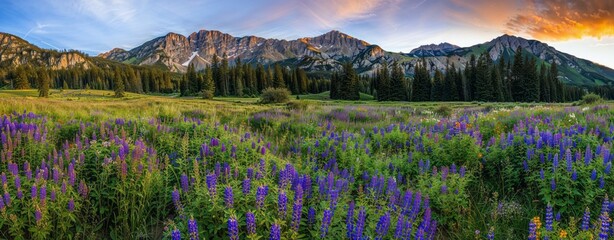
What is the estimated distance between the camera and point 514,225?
3973 millimetres

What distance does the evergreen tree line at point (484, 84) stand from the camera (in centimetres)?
7681

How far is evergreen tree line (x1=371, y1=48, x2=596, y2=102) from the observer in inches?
3024

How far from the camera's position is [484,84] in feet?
252

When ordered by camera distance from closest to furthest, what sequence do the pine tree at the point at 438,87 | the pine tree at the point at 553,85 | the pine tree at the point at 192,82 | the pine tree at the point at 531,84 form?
the pine tree at the point at 531,84 → the pine tree at the point at 553,85 → the pine tree at the point at 438,87 → the pine tree at the point at 192,82

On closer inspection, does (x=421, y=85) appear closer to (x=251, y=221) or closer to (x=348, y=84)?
(x=348, y=84)

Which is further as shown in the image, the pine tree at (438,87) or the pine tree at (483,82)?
the pine tree at (438,87)

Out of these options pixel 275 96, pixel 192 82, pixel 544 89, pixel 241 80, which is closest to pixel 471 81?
pixel 544 89

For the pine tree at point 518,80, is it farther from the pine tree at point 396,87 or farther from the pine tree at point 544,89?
the pine tree at point 396,87

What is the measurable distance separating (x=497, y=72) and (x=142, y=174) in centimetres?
8708

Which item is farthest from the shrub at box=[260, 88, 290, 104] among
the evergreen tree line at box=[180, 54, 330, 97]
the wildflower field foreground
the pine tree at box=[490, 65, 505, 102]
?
the pine tree at box=[490, 65, 505, 102]

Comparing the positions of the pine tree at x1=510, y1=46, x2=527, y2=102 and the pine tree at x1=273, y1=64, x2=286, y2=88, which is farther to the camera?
the pine tree at x1=273, y1=64, x2=286, y2=88

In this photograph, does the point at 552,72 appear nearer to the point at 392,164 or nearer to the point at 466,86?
the point at 466,86

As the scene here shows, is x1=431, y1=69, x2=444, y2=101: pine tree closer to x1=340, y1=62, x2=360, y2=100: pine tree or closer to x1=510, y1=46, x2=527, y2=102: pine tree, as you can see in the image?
x1=510, y1=46, x2=527, y2=102: pine tree

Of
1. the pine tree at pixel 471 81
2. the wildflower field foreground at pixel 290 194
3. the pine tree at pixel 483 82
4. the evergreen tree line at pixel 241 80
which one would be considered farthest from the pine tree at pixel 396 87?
→ the wildflower field foreground at pixel 290 194
